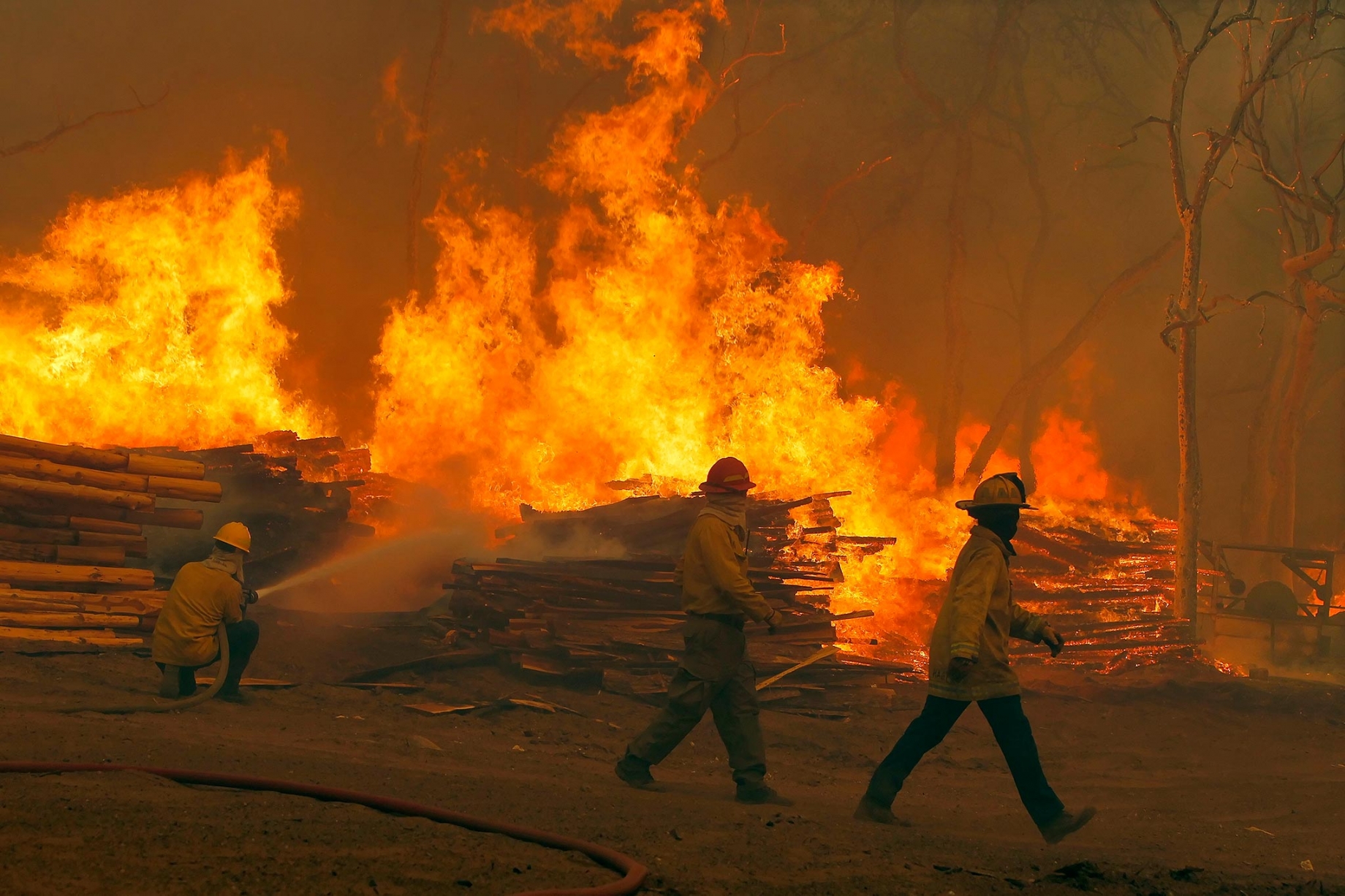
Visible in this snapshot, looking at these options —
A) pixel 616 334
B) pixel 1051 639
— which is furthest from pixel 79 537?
pixel 616 334

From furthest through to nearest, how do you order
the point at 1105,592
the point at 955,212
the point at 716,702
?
the point at 955,212 < the point at 1105,592 < the point at 716,702

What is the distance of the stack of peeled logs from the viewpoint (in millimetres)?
10477

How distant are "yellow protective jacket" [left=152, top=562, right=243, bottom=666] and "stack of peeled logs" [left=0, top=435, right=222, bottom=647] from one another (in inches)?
94.9

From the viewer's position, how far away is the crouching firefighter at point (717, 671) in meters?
6.90

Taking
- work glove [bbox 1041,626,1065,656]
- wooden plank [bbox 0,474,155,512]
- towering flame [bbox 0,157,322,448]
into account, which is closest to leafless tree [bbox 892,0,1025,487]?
towering flame [bbox 0,157,322,448]

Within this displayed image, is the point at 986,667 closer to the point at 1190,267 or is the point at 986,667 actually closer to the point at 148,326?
the point at 1190,267

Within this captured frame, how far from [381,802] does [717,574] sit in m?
2.53

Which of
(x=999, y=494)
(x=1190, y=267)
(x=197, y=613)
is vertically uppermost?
(x=1190, y=267)

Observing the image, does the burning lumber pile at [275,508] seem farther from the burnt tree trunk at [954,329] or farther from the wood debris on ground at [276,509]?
the burnt tree trunk at [954,329]

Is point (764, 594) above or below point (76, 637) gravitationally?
above

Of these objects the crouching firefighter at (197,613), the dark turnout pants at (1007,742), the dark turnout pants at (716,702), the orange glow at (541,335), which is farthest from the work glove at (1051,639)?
the orange glow at (541,335)

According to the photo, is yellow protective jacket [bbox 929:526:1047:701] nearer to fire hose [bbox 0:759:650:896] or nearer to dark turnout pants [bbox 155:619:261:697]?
fire hose [bbox 0:759:650:896]

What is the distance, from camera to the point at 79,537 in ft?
36.4

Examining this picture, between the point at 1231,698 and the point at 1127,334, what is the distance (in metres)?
19.0
